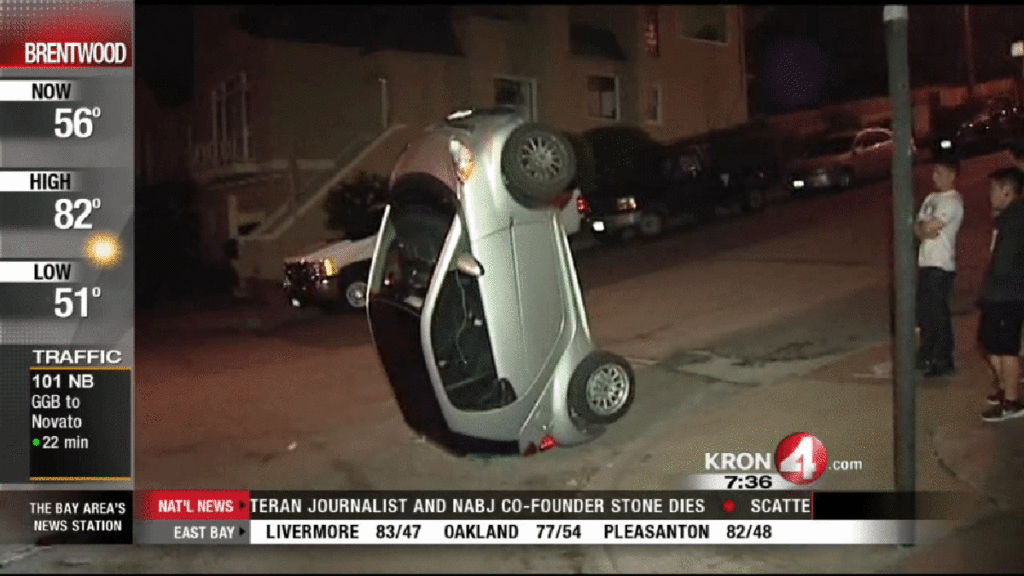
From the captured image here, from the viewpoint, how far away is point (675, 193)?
16.5ft

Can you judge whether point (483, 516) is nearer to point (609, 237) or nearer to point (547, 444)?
point (547, 444)

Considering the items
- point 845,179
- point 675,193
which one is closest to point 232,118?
point 675,193

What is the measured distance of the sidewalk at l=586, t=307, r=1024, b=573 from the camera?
4.84 m

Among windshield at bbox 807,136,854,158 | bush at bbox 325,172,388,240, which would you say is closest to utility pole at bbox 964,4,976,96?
windshield at bbox 807,136,854,158

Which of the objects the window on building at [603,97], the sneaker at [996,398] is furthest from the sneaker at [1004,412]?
the window on building at [603,97]

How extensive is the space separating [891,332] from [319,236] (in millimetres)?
2390

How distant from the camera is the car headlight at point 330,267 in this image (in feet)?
16.2

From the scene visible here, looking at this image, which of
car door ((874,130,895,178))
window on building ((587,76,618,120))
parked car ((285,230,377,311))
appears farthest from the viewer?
parked car ((285,230,377,311))

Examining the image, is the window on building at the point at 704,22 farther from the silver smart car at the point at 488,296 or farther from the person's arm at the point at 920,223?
the person's arm at the point at 920,223

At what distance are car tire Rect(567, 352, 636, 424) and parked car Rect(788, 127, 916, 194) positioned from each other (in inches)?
41.1

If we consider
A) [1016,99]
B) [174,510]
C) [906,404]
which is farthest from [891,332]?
[174,510]

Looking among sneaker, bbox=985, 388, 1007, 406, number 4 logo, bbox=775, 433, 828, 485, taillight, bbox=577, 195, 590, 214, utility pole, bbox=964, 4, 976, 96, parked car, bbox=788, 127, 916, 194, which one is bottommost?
number 4 logo, bbox=775, 433, 828, 485

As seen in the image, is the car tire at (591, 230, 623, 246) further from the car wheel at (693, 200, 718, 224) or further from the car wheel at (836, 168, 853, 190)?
the car wheel at (836, 168, 853, 190)

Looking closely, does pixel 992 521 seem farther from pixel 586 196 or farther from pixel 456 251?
pixel 456 251
